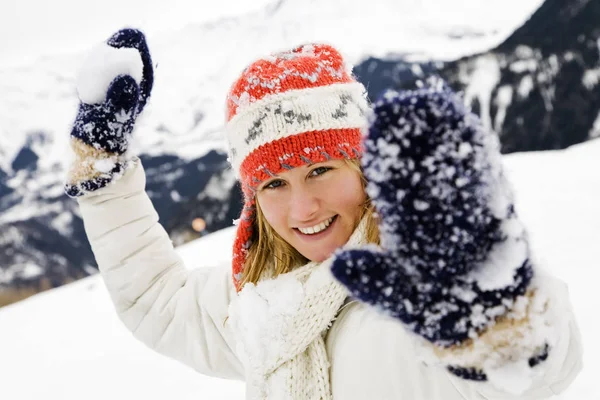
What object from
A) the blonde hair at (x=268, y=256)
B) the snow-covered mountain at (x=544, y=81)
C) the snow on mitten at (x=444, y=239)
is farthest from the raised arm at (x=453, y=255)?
the snow-covered mountain at (x=544, y=81)

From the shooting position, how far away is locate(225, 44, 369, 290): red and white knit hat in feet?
3.49

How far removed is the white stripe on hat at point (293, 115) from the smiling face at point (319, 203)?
0.11 meters

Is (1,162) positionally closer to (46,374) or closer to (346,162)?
(46,374)

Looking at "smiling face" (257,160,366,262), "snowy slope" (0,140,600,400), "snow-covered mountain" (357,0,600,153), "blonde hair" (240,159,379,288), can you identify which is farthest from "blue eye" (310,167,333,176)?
"snow-covered mountain" (357,0,600,153)

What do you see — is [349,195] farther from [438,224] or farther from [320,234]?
[438,224]

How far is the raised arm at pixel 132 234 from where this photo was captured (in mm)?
1220

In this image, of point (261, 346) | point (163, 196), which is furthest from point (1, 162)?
point (261, 346)

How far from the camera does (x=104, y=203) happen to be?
134 centimetres

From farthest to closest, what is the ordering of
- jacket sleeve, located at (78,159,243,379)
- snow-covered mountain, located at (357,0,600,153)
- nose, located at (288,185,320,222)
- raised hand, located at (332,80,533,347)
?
snow-covered mountain, located at (357,0,600,153) < jacket sleeve, located at (78,159,243,379) < nose, located at (288,185,320,222) < raised hand, located at (332,80,533,347)

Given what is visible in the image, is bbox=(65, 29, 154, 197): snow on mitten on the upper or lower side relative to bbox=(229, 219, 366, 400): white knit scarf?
upper

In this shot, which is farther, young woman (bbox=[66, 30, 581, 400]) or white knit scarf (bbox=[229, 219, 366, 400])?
white knit scarf (bbox=[229, 219, 366, 400])

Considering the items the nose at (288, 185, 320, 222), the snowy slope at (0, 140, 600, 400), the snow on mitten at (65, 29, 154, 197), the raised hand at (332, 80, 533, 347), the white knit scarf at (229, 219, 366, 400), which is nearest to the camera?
the raised hand at (332, 80, 533, 347)

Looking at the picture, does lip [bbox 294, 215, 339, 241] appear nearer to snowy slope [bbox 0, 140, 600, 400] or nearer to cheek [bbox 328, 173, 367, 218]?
A: cheek [bbox 328, 173, 367, 218]

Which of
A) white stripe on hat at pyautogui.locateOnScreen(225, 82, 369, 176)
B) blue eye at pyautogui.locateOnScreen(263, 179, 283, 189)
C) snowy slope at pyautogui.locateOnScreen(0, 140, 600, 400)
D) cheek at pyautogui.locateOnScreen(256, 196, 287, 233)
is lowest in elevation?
snowy slope at pyautogui.locateOnScreen(0, 140, 600, 400)
